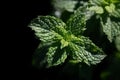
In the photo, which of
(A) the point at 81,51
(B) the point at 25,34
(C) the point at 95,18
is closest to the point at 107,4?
(C) the point at 95,18

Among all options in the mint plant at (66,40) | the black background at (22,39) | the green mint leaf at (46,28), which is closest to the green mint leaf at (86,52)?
the mint plant at (66,40)

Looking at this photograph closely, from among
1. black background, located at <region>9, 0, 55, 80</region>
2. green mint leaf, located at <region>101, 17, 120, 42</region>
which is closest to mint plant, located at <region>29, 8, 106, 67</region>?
green mint leaf, located at <region>101, 17, 120, 42</region>

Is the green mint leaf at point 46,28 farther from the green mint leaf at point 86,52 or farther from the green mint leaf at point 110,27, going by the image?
the green mint leaf at point 110,27

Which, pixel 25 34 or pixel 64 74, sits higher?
pixel 25 34

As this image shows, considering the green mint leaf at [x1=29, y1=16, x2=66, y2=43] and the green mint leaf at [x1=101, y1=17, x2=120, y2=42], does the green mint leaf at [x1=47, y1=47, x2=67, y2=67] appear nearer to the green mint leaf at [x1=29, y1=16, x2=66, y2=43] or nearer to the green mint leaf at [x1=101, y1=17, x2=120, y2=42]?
the green mint leaf at [x1=29, y1=16, x2=66, y2=43]

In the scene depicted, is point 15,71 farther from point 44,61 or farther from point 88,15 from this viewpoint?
point 88,15
